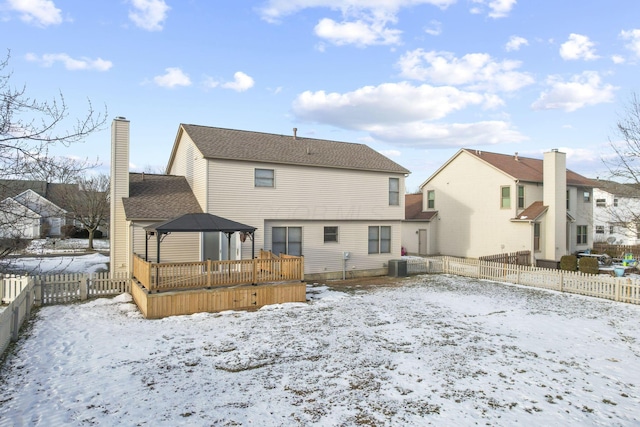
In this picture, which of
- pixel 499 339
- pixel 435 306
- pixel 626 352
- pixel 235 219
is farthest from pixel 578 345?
pixel 235 219

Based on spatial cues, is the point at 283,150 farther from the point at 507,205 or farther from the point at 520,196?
the point at 520,196

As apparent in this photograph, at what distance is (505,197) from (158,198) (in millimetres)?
22322

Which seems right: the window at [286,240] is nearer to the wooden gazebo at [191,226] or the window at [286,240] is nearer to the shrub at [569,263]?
the wooden gazebo at [191,226]

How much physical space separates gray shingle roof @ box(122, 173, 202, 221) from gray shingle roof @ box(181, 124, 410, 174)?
7.89ft

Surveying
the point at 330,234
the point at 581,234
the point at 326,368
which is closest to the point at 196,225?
the point at 326,368

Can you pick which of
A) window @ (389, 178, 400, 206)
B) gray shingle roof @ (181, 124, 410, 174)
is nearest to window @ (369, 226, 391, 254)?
window @ (389, 178, 400, 206)

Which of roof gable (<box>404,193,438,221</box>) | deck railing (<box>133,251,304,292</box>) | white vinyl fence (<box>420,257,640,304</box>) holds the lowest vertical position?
white vinyl fence (<box>420,257,640,304</box>)

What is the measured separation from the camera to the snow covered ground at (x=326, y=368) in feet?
20.0

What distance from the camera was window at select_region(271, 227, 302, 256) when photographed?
18.0m

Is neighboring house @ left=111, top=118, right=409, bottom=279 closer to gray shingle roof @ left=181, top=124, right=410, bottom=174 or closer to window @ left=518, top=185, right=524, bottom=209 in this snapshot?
gray shingle roof @ left=181, top=124, right=410, bottom=174

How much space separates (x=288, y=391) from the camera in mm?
6840

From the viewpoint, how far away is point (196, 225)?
43.9 feet

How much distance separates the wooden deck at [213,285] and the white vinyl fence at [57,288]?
106 centimetres

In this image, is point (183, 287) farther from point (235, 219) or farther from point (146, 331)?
point (235, 219)
